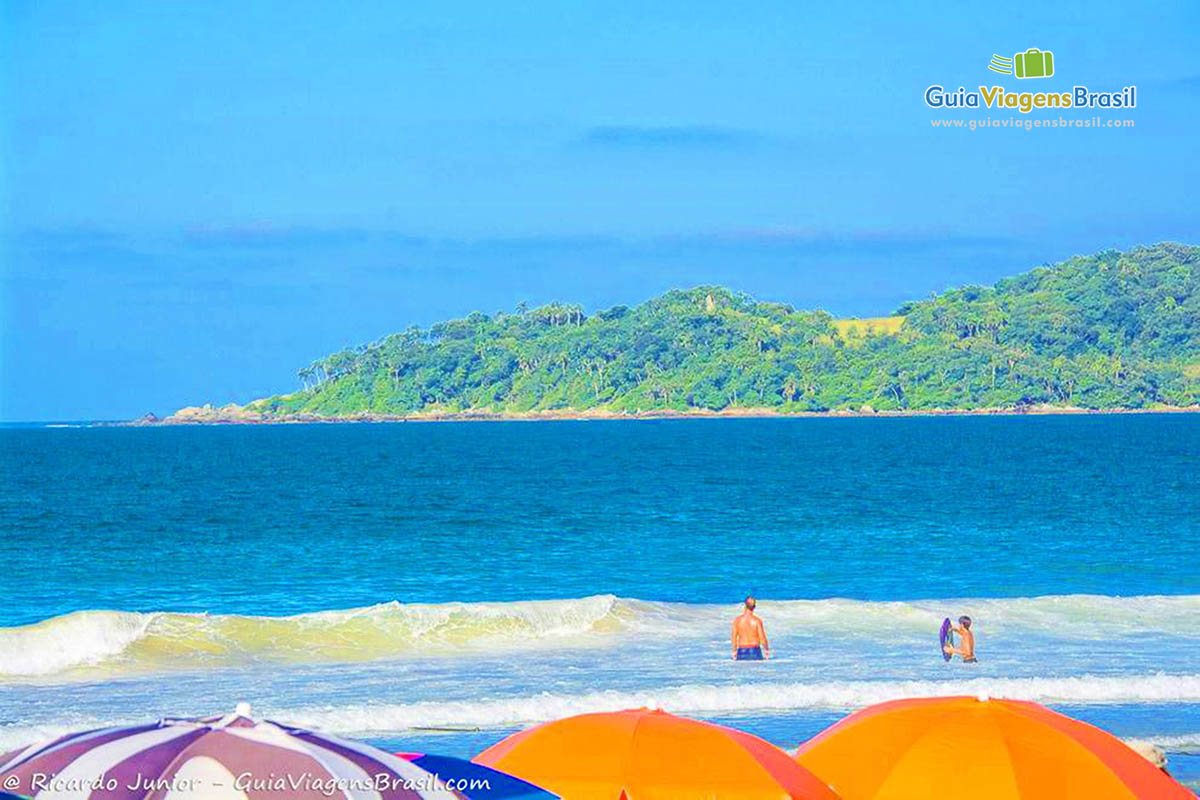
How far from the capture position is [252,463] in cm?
9856

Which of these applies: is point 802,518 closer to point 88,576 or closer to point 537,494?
point 537,494

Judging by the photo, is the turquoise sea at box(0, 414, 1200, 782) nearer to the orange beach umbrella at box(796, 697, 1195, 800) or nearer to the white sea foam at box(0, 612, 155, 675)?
the white sea foam at box(0, 612, 155, 675)

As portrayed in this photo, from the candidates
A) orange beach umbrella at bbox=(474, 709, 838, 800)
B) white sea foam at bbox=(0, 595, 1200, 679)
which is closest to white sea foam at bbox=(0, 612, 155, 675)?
white sea foam at bbox=(0, 595, 1200, 679)

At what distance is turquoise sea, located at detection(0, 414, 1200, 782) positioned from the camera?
1920 cm

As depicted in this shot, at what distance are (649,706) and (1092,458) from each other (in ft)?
269

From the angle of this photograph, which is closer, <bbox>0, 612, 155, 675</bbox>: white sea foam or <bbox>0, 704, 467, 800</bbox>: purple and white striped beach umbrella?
<bbox>0, 704, 467, 800</bbox>: purple and white striped beach umbrella

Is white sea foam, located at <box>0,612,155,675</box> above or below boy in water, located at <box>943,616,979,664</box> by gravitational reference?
above

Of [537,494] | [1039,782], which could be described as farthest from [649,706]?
[537,494]

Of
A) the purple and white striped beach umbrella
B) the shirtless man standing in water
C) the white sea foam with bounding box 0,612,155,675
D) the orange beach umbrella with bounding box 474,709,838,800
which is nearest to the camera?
the purple and white striped beach umbrella

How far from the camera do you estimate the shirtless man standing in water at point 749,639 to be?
21844 mm

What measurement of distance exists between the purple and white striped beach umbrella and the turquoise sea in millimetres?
3238

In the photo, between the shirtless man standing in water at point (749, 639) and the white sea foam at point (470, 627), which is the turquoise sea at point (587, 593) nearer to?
the white sea foam at point (470, 627)

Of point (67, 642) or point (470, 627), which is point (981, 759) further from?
point (67, 642)

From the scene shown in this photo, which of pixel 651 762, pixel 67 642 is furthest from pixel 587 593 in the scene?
pixel 651 762
